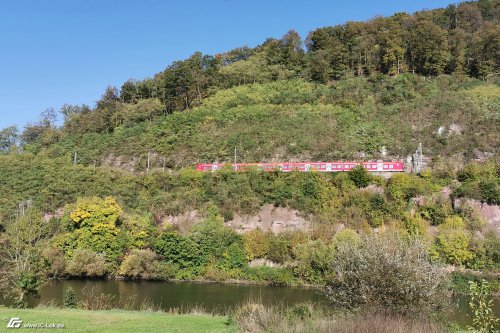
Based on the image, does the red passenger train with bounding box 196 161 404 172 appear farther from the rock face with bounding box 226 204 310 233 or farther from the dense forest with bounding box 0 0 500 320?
the rock face with bounding box 226 204 310 233

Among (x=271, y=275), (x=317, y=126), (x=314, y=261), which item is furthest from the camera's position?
(x=317, y=126)

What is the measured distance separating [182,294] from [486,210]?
3086 centimetres

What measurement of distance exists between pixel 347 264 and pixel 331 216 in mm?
30392

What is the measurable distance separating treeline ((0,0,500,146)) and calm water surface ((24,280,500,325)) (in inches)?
1682

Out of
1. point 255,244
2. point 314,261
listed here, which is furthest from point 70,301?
point 255,244

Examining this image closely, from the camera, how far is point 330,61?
76.9m

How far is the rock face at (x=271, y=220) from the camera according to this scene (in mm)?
45656

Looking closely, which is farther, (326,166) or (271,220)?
(326,166)

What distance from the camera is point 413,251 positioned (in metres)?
14.0

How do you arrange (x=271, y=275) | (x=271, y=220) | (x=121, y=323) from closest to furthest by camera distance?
(x=121, y=323), (x=271, y=275), (x=271, y=220)

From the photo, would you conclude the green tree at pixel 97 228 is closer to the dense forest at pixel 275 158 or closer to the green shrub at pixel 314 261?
the dense forest at pixel 275 158

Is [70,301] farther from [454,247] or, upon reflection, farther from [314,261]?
[454,247]

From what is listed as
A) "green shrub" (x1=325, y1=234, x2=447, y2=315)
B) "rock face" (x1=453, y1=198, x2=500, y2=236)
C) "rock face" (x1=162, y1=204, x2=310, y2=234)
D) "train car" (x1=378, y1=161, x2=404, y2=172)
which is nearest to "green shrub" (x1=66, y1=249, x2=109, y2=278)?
"rock face" (x1=162, y1=204, x2=310, y2=234)

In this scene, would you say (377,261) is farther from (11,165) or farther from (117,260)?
(11,165)
